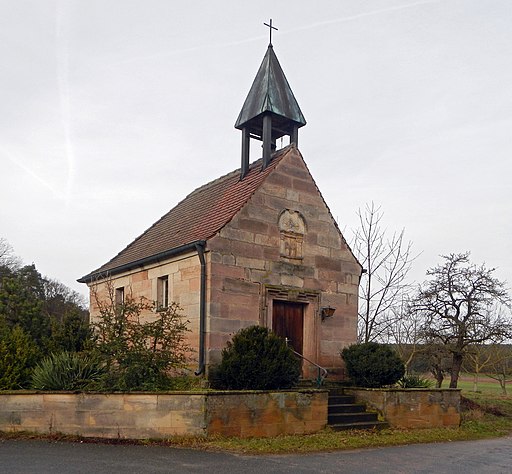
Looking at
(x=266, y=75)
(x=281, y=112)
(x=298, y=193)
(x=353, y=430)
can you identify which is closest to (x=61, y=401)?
(x=353, y=430)

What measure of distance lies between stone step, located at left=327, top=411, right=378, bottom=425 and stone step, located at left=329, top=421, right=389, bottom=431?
204 mm

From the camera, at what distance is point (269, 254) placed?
1622cm

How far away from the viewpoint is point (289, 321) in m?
16.5

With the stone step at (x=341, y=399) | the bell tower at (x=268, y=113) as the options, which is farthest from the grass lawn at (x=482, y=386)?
the bell tower at (x=268, y=113)

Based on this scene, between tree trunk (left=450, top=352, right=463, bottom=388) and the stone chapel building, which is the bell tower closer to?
the stone chapel building

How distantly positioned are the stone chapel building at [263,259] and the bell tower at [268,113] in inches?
1.4

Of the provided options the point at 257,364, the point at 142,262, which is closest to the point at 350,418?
the point at 257,364

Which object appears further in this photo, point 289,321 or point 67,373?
point 289,321

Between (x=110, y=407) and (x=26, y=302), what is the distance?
6.02m

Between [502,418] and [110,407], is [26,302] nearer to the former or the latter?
[110,407]

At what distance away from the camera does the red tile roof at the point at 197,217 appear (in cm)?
1634

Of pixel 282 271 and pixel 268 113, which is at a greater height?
pixel 268 113

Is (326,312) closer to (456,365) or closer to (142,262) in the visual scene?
(142,262)

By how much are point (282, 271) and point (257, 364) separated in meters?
4.05
